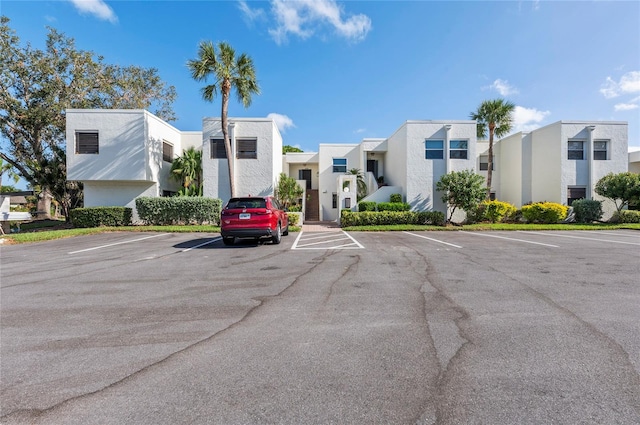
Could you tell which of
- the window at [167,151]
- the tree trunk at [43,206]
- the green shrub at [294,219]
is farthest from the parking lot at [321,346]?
the tree trunk at [43,206]

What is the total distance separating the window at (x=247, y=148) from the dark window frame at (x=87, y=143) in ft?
27.9

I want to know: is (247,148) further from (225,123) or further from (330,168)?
(330,168)

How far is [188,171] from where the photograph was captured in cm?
1988

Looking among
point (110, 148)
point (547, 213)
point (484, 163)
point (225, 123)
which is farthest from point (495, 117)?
point (110, 148)

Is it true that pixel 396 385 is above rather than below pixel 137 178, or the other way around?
below

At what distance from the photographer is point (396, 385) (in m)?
2.43

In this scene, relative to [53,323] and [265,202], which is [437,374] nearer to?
[53,323]

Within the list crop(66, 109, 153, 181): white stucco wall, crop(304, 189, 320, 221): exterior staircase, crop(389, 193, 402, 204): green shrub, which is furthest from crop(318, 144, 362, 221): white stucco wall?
crop(66, 109, 153, 181): white stucco wall

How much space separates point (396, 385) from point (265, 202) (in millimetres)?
8374

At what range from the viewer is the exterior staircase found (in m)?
25.9

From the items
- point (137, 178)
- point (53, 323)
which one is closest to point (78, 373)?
point (53, 323)

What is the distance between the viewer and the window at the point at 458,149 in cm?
1972

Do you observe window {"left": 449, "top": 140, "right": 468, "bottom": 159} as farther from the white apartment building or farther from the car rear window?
the car rear window

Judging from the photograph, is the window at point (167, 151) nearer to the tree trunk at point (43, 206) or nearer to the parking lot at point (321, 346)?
the tree trunk at point (43, 206)
